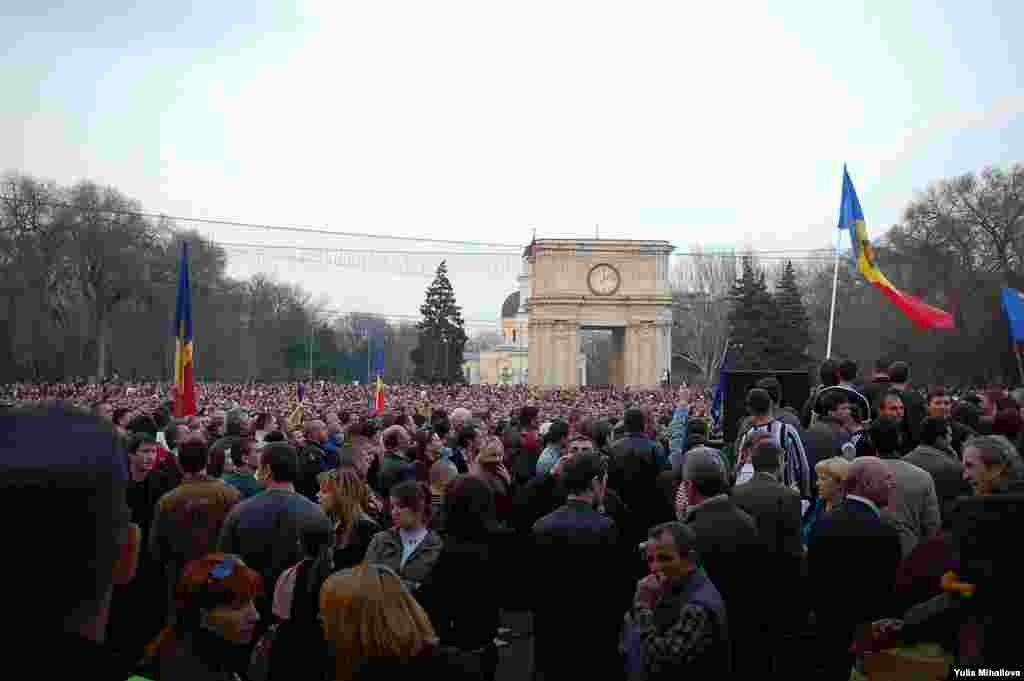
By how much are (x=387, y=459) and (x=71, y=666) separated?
6991mm

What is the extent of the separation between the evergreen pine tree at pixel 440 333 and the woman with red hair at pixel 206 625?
228 feet

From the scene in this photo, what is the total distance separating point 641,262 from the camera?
2472 inches

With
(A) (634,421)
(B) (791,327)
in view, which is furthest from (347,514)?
(B) (791,327)

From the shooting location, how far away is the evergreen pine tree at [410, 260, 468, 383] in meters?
74.2

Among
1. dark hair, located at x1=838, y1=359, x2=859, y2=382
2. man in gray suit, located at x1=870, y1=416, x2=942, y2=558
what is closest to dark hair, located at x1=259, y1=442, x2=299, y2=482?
man in gray suit, located at x1=870, y1=416, x2=942, y2=558

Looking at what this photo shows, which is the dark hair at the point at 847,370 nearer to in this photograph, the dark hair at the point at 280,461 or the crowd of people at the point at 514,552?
the crowd of people at the point at 514,552

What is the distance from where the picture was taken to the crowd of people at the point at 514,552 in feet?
6.24

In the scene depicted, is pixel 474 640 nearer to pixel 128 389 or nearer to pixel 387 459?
pixel 387 459

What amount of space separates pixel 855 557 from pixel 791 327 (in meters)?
51.3

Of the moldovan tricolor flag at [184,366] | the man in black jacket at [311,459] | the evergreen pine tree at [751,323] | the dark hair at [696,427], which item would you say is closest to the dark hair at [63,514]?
the man in black jacket at [311,459]

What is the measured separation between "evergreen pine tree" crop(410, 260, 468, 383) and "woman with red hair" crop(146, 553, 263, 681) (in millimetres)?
69438

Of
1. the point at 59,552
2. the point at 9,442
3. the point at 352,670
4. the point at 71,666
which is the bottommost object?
the point at 352,670

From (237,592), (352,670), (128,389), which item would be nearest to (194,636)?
(237,592)

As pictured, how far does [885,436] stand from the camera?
7609mm
